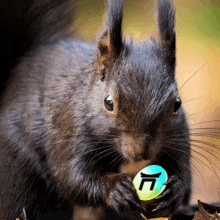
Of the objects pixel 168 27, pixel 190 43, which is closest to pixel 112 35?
pixel 168 27

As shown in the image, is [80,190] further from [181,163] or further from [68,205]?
[181,163]

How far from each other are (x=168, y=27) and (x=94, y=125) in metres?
0.29

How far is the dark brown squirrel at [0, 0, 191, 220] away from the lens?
→ 2.76ft

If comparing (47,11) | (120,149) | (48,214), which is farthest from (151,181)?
(47,11)

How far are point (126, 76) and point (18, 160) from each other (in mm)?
444

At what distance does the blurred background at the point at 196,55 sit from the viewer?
39.0 inches

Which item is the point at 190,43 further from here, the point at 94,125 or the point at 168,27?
the point at 94,125

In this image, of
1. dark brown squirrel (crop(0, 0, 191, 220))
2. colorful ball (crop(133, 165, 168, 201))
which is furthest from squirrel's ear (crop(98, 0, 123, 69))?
colorful ball (crop(133, 165, 168, 201))

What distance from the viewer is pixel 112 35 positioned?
0.87 metres

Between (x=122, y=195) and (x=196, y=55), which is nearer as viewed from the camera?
(x=122, y=195)

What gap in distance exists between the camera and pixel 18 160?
1097 millimetres

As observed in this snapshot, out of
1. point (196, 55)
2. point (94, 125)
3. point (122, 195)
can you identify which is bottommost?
point (122, 195)

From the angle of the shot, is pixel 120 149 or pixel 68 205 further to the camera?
pixel 68 205

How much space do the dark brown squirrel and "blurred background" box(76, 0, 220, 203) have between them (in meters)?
0.06
